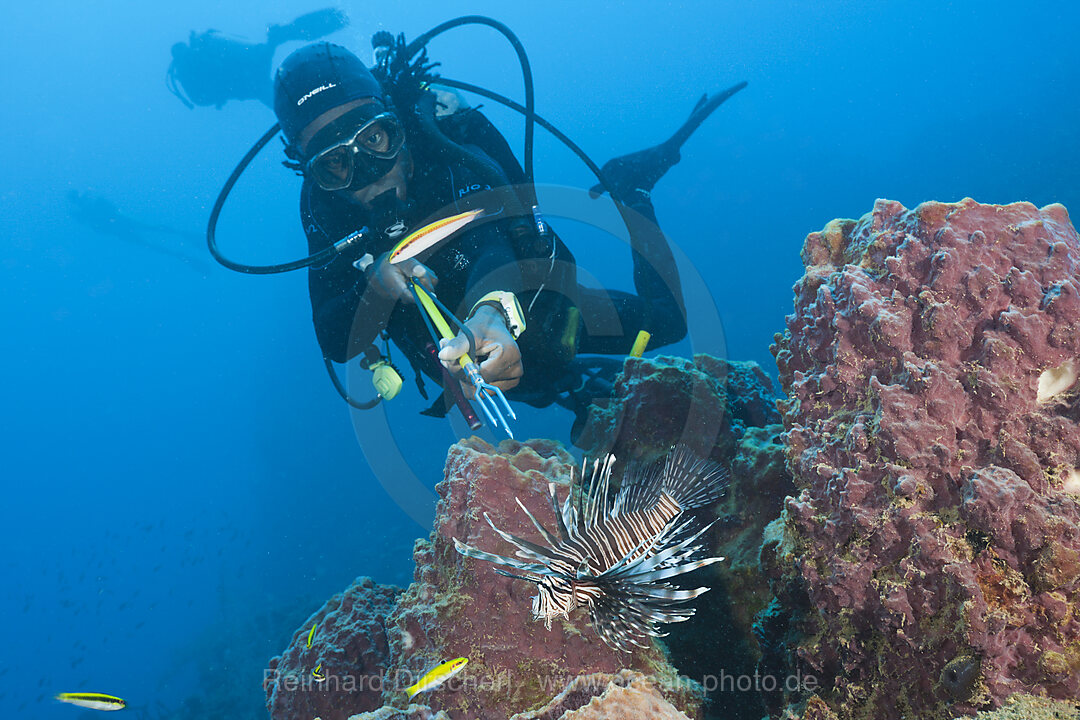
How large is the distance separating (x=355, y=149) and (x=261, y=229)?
7805cm

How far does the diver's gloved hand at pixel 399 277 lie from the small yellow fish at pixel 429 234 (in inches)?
9.1

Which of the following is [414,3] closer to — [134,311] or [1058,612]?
[134,311]

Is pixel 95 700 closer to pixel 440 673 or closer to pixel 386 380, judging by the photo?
pixel 386 380

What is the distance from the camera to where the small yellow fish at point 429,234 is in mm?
2467

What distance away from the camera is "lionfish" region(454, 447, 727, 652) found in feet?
4.93

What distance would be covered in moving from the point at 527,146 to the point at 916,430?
417cm

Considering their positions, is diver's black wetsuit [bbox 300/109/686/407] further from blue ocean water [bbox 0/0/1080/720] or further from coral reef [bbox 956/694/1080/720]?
A: blue ocean water [bbox 0/0/1080/720]

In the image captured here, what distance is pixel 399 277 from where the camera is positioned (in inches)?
120

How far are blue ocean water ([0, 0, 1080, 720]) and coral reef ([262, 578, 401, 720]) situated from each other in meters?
16.5

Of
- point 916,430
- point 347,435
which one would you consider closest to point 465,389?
point 916,430

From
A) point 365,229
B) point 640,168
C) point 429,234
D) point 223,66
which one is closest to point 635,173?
point 640,168

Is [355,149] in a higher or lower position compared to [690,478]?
higher

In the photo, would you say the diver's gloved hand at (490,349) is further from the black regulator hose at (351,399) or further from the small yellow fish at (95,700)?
the small yellow fish at (95,700)

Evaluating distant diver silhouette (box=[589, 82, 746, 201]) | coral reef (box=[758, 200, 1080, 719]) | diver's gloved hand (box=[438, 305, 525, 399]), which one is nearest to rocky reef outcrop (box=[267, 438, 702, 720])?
diver's gloved hand (box=[438, 305, 525, 399])
